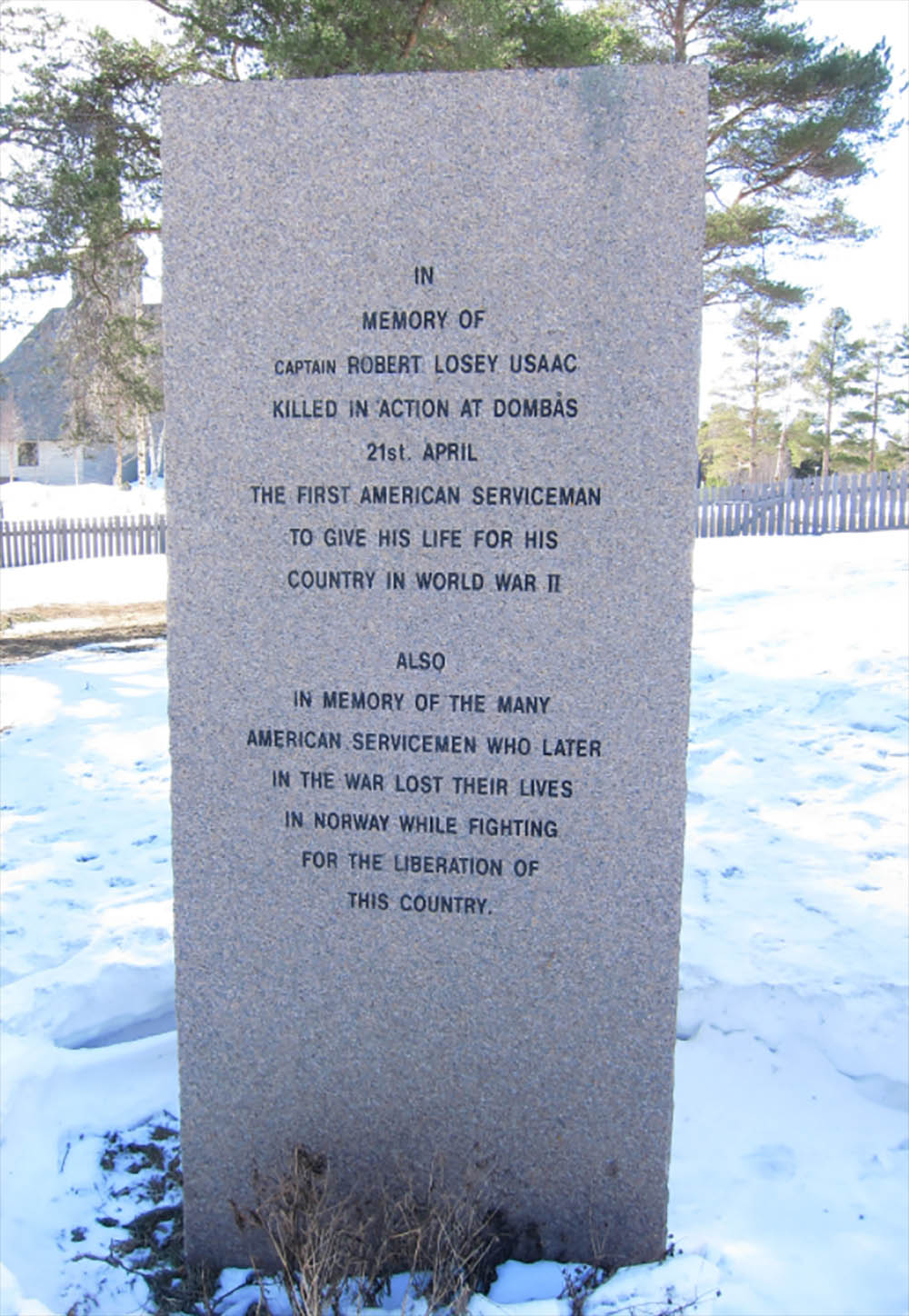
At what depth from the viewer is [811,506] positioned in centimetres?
2061

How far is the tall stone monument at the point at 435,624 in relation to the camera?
247 cm

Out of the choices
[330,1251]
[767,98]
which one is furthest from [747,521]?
[330,1251]

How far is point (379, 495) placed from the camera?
102 inches

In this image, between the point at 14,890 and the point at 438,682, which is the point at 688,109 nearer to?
the point at 438,682

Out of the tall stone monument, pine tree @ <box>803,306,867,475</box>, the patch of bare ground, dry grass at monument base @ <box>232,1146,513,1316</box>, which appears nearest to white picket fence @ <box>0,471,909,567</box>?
the patch of bare ground

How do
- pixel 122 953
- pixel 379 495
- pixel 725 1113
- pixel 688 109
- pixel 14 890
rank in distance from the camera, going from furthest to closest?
pixel 14 890 < pixel 122 953 < pixel 725 1113 < pixel 379 495 < pixel 688 109

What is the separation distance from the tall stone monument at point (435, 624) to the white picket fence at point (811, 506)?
57.1ft

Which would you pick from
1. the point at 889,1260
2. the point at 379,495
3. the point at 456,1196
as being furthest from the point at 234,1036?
the point at 889,1260

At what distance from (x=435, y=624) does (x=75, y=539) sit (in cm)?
2186

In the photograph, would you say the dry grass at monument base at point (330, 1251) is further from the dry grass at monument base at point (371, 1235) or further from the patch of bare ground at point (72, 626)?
the patch of bare ground at point (72, 626)

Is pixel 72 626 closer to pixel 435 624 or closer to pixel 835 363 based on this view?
pixel 435 624

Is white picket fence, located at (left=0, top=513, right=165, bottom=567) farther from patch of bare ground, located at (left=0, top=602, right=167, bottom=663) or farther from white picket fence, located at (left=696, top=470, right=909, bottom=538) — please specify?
white picket fence, located at (left=696, top=470, right=909, bottom=538)

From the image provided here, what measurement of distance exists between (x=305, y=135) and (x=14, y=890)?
351cm

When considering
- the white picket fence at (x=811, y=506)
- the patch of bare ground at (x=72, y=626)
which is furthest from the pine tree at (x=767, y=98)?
the patch of bare ground at (x=72, y=626)
